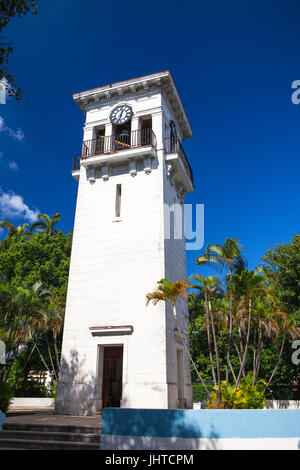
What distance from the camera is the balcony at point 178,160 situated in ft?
61.5

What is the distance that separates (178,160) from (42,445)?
569 inches

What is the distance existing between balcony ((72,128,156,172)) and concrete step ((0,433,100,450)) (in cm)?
1317

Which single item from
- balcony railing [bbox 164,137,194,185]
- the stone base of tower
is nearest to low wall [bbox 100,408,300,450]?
the stone base of tower

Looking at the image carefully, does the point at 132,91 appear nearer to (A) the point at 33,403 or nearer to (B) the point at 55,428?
(B) the point at 55,428

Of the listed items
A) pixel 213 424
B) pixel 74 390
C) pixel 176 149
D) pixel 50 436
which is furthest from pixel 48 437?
pixel 176 149

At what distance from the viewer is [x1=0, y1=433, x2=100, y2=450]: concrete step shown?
9281 millimetres

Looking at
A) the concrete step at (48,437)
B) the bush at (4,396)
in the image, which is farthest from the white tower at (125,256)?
the concrete step at (48,437)

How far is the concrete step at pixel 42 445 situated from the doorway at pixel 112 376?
20.0 feet

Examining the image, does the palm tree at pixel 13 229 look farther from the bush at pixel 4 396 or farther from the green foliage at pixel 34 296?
the bush at pixel 4 396

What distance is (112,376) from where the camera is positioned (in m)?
17.5

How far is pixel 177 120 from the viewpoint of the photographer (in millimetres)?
23062

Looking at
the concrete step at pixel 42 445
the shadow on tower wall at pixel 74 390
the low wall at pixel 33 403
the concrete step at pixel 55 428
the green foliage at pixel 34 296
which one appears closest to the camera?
the concrete step at pixel 42 445

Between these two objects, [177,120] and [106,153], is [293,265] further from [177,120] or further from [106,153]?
[106,153]

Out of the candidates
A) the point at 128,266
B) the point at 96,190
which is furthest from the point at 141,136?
the point at 128,266
